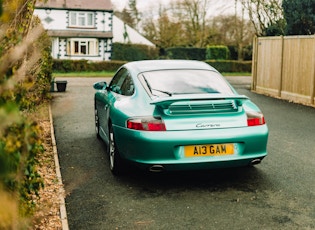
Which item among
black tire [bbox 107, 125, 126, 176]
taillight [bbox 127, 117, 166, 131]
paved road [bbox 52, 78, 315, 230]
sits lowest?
paved road [bbox 52, 78, 315, 230]

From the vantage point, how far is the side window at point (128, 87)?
638 cm

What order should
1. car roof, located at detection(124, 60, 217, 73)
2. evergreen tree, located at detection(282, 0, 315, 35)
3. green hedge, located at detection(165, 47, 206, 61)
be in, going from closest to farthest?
car roof, located at detection(124, 60, 217, 73) < evergreen tree, located at detection(282, 0, 315, 35) < green hedge, located at detection(165, 47, 206, 61)

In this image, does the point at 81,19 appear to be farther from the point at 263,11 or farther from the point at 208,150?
the point at 208,150

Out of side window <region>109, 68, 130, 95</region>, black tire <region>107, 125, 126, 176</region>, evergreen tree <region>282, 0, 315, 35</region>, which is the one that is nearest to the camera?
black tire <region>107, 125, 126, 176</region>

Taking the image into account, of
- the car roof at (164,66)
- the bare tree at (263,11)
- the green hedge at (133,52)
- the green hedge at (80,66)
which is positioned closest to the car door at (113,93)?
the car roof at (164,66)

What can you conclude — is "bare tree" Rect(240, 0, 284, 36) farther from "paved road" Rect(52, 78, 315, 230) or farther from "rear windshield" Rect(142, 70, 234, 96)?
"rear windshield" Rect(142, 70, 234, 96)

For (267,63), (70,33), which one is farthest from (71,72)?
(267,63)

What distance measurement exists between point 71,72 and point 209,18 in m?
18.4

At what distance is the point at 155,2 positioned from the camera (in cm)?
5991

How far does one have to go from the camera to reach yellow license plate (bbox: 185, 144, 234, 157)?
17.7 feet

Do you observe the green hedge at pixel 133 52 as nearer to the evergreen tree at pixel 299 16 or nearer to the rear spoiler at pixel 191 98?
the evergreen tree at pixel 299 16

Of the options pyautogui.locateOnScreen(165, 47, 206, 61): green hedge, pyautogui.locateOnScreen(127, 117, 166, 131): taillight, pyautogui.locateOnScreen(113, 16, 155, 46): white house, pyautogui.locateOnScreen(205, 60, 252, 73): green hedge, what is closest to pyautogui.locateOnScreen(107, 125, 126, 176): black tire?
pyautogui.locateOnScreen(127, 117, 166, 131): taillight

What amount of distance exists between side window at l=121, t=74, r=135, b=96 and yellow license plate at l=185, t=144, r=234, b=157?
1.34m

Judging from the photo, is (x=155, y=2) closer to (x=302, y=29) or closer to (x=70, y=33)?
(x=70, y=33)
